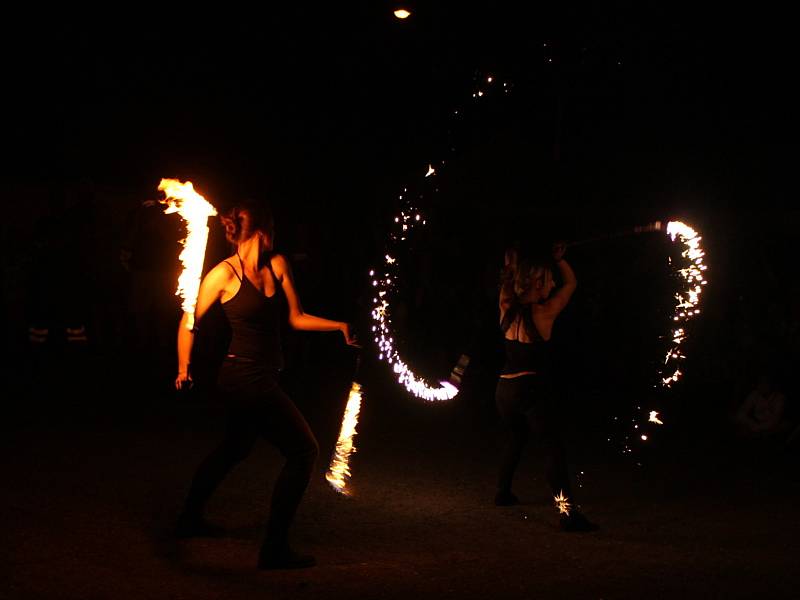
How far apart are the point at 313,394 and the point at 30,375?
335 cm

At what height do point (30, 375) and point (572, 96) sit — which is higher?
point (572, 96)

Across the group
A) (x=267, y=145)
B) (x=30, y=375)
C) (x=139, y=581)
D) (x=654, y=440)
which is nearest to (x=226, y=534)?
(x=139, y=581)

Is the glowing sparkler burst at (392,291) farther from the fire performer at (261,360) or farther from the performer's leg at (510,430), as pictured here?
the fire performer at (261,360)

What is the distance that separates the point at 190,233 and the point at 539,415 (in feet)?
8.08

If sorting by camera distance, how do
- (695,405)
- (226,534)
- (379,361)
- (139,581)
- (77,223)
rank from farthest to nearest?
(379,361) < (77,223) < (695,405) < (226,534) < (139,581)

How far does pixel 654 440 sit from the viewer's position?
33.2 feet

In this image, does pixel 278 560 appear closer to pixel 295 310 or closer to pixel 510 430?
pixel 295 310

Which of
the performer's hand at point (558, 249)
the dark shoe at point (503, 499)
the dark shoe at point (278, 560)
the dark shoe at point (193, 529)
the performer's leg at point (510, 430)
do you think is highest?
the performer's hand at point (558, 249)

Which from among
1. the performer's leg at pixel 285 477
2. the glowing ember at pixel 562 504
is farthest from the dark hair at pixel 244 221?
the glowing ember at pixel 562 504

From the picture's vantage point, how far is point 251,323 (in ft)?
18.4

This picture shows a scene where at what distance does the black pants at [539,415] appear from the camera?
666 centimetres

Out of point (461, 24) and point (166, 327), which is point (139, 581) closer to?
point (166, 327)

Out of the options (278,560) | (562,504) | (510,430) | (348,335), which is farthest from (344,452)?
(278,560)

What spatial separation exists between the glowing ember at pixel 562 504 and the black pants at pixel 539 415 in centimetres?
2
